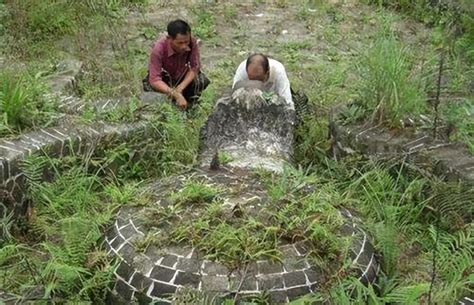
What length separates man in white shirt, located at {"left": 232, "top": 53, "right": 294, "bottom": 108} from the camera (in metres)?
6.28

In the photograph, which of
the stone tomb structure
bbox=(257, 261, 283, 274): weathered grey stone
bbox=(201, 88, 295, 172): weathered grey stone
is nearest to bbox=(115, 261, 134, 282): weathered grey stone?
the stone tomb structure

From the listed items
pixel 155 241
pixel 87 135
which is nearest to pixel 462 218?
pixel 155 241

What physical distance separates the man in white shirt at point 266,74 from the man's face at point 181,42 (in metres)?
0.54

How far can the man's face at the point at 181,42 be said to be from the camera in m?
6.60

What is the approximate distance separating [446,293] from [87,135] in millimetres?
2821

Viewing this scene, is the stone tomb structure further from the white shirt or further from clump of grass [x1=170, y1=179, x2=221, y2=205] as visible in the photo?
the white shirt

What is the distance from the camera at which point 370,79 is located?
5.60 meters

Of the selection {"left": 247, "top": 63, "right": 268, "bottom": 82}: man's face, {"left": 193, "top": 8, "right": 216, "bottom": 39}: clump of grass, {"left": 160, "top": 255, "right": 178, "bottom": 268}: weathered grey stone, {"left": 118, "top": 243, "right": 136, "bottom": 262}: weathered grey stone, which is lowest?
{"left": 193, "top": 8, "right": 216, "bottom": 39}: clump of grass

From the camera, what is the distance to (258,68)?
20.6 feet

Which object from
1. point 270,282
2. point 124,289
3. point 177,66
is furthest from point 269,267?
point 177,66

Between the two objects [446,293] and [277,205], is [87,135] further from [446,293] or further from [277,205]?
[446,293]

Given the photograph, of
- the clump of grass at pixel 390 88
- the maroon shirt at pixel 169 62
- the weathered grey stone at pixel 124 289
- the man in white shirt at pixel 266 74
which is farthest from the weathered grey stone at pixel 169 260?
the maroon shirt at pixel 169 62

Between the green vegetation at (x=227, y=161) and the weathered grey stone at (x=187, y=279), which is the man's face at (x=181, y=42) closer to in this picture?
the green vegetation at (x=227, y=161)

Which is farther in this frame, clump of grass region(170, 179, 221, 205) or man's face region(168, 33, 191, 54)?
man's face region(168, 33, 191, 54)
